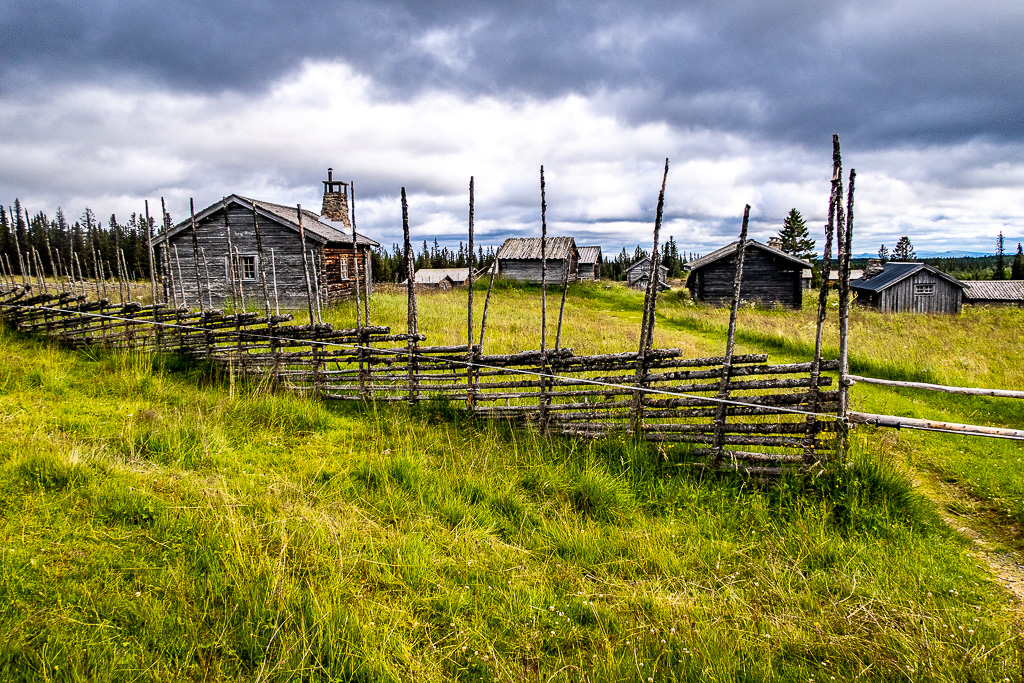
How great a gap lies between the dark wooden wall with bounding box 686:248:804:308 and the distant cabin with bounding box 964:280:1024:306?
3206cm

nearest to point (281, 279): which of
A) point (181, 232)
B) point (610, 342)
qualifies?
point (181, 232)

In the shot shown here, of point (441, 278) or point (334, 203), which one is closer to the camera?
point (334, 203)

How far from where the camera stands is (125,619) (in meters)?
2.64

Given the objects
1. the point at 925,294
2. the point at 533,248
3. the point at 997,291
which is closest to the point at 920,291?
the point at 925,294

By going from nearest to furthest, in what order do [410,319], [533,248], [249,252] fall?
[410,319]
[249,252]
[533,248]

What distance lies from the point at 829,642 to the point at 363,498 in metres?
3.44

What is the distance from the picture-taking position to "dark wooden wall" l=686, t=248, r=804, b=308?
2559cm

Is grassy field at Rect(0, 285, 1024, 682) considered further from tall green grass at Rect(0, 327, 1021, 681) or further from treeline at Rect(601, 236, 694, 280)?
treeline at Rect(601, 236, 694, 280)

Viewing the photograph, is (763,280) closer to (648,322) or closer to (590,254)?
(648,322)

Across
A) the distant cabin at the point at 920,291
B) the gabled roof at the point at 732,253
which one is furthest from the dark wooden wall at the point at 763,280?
the distant cabin at the point at 920,291

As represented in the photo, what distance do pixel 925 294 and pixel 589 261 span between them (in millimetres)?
27572

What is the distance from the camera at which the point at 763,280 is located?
1024 inches

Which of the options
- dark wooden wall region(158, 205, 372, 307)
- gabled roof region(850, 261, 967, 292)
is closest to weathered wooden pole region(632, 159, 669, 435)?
dark wooden wall region(158, 205, 372, 307)

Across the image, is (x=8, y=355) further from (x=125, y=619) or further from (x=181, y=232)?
(x=181, y=232)
